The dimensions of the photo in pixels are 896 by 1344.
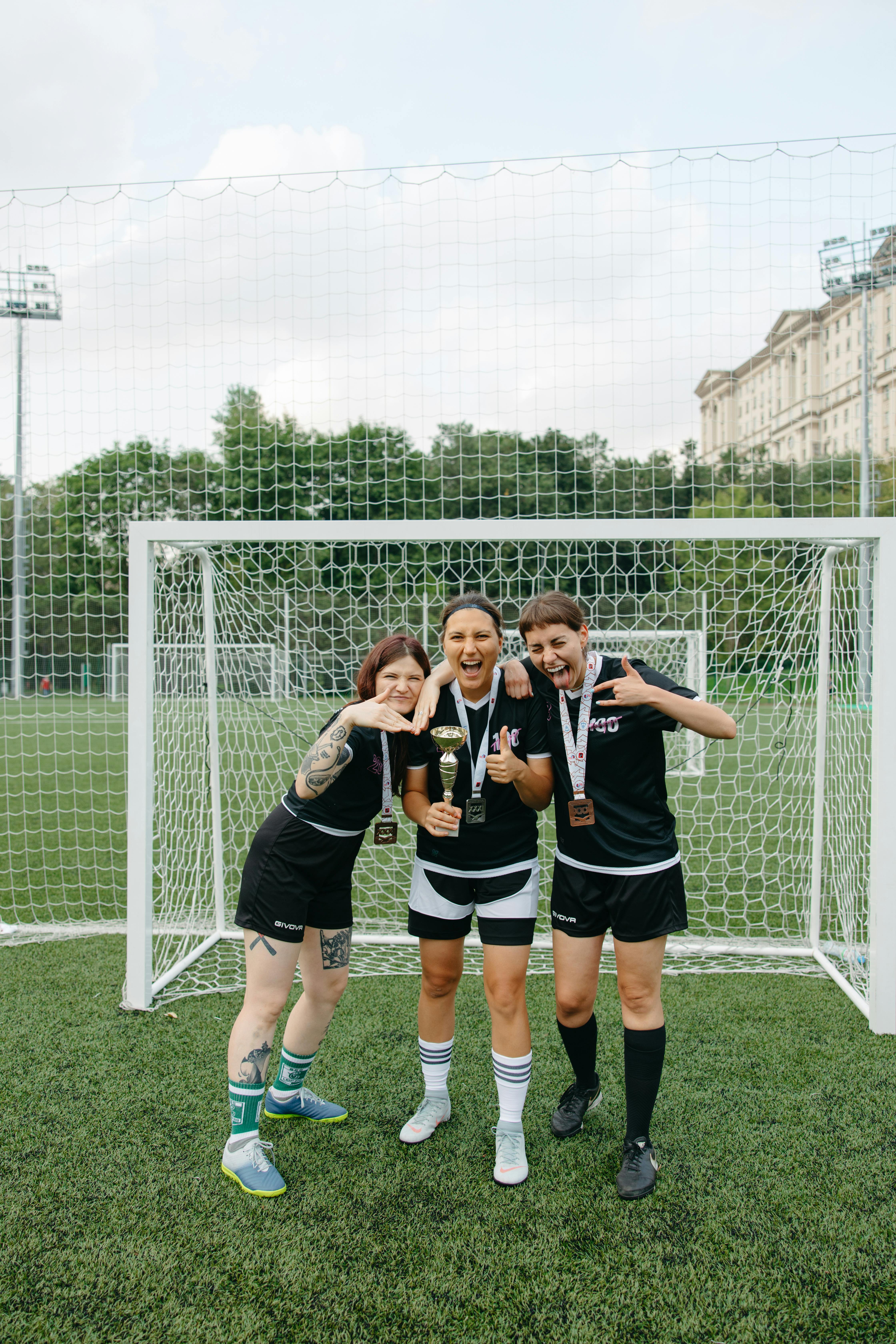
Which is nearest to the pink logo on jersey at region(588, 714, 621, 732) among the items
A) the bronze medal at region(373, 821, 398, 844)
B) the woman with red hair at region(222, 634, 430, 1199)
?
the woman with red hair at region(222, 634, 430, 1199)

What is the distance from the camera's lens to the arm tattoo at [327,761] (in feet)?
7.59

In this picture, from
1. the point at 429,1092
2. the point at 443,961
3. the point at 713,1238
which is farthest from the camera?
the point at 429,1092

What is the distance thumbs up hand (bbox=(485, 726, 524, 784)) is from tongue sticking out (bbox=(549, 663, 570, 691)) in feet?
0.86

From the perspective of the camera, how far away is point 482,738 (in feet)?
7.96

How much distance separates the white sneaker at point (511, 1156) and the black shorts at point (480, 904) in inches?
22.6

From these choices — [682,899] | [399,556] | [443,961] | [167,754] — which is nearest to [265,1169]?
[443,961]

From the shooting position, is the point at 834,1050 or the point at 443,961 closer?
the point at 443,961

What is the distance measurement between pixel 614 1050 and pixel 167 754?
2832mm

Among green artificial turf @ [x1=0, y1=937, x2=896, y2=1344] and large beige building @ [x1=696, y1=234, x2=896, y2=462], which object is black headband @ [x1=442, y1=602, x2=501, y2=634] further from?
large beige building @ [x1=696, y1=234, x2=896, y2=462]

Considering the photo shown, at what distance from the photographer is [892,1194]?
2344 mm

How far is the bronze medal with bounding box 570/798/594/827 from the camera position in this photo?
7.79 feet

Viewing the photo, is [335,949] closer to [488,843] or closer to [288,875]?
[288,875]

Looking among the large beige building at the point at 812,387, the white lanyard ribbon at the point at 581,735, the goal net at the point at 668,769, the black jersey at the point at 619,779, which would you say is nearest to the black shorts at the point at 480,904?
the black jersey at the point at 619,779

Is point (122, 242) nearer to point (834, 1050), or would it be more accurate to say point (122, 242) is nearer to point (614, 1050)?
point (614, 1050)
